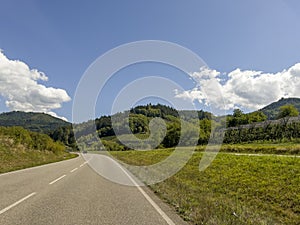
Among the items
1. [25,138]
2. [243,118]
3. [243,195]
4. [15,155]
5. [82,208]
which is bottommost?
[243,195]

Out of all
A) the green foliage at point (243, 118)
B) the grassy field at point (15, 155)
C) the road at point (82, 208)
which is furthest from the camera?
the green foliage at point (243, 118)

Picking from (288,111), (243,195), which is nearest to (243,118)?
(288,111)

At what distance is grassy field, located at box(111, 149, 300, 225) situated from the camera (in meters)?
6.61

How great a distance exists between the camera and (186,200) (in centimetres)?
830

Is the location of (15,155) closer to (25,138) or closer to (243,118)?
(25,138)

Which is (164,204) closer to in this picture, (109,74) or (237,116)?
(109,74)

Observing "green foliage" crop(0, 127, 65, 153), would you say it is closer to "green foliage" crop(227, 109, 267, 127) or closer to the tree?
"green foliage" crop(227, 109, 267, 127)

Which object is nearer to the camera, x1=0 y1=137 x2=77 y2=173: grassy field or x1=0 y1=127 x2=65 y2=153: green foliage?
x1=0 y1=137 x2=77 y2=173: grassy field

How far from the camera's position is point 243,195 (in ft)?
34.2

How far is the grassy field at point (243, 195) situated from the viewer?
6.61m

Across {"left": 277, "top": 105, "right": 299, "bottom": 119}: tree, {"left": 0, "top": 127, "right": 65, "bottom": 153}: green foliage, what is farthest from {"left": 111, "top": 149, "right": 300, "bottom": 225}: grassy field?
{"left": 277, "top": 105, "right": 299, "bottom": 119}: tree

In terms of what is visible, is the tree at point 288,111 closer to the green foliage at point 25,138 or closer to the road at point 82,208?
the green foliage at point 25,138

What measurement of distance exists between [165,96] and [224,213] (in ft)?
46.5

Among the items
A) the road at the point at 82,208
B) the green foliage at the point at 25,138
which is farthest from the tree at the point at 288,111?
the road at the point at 82,208
